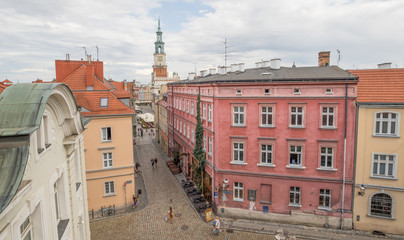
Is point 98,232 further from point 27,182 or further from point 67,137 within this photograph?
point 27,182

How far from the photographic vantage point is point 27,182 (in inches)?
244

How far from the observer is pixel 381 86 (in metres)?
18.7

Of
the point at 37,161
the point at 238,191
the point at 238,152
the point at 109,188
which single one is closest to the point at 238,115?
the point at 238,152

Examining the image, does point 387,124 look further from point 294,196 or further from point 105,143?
point 105,143

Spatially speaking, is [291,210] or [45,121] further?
[291,210]

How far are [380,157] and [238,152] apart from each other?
10.4 metres

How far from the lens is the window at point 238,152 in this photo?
21.0m

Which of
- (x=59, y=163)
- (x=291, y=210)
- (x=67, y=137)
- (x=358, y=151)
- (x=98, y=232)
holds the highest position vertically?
(x=67, y=137)

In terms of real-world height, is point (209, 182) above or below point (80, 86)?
below

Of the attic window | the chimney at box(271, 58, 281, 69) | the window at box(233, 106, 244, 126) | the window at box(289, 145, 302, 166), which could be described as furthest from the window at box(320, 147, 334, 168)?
the attic window

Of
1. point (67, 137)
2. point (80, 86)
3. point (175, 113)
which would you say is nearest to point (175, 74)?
point (175, 113)

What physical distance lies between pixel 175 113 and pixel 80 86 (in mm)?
15415

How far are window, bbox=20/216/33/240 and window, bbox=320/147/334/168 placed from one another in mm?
18534

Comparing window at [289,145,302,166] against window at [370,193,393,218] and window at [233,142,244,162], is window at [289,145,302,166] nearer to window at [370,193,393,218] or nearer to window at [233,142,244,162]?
window at [233,142,244,162]
